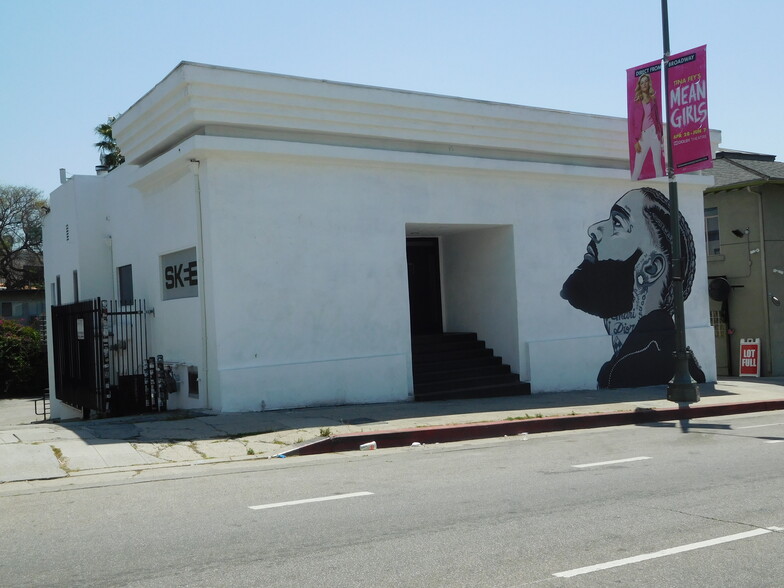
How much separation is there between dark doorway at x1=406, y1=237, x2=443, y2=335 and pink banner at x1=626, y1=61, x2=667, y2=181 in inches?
196

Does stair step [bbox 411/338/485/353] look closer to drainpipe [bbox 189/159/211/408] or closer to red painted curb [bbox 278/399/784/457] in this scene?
red painted curb [bbox 278/399/784/457]

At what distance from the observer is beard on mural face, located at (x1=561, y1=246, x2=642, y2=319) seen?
18328 millimetres

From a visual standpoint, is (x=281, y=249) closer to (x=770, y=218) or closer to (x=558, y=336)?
(x=558, y=336)

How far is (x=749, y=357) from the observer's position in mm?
28109

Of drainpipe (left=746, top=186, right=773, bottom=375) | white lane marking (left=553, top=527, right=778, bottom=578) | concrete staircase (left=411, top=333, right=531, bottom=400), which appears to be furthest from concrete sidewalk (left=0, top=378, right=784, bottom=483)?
drainpipe (left=746, top=186, right=773, bottom=375)

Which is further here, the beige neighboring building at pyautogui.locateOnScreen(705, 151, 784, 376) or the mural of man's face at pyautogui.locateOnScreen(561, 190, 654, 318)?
the beige neighboring building at pyautogui.locateOnScreen(705, 151, 784, 376)

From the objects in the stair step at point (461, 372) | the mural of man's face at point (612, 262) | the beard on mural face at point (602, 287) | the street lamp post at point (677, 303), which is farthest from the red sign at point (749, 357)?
the stair step at point (461, 372)

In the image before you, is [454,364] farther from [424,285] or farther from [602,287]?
[602,287]

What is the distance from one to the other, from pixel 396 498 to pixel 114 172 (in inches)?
546

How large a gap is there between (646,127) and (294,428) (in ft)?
31.5

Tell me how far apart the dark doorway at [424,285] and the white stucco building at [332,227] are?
0.19m

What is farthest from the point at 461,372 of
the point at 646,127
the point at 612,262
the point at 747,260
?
the point at 747,260

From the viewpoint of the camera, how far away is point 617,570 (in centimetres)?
546

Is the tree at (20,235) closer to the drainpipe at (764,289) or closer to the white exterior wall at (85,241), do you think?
the white exterior wall at (85,241)
